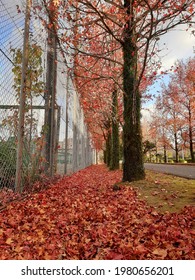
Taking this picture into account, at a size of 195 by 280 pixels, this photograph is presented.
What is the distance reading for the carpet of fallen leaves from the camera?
7.97 ft

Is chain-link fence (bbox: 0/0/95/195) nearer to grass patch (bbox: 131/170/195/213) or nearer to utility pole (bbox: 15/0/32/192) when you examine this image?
utility pole (bbox: 15/0/32/192)

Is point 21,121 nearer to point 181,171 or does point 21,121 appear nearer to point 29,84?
point 29,84

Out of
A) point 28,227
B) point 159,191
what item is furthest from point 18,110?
point 159,191

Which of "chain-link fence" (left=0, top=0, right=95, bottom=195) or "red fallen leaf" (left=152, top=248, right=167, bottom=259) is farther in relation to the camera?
"chain-link fence" (left=0, top=0, right=95, bottom=195)

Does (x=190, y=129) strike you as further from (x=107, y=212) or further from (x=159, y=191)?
(x=107, y=212)

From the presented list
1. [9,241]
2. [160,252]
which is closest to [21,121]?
[9,241]

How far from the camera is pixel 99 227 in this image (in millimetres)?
3146

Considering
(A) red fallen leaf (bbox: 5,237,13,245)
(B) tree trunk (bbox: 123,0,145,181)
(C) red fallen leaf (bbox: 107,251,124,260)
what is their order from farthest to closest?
(B) tree trunk (bbox: 123,0,145,181) → (A) red fallen leaf (bbox: 5,237,13,245) → (C) red fallen leaf (bbox: 107,251,124,260)

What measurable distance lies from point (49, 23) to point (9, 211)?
204 inches

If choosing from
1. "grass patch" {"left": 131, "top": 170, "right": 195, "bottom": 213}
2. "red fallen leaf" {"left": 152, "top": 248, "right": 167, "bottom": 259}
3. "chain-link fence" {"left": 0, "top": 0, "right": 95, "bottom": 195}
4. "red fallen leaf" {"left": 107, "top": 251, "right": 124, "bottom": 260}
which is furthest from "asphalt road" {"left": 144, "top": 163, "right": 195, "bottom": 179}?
"red fallen leaf" {"left": 107, "top": 251, "right": 124, "bottom": 260}

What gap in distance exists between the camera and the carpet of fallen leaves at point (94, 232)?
2.43 m

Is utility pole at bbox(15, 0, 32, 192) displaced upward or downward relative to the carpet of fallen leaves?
upward

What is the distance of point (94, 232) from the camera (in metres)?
2.97

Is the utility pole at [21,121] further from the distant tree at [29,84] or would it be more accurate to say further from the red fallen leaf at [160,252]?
the red fallen leaf at [160,252]
